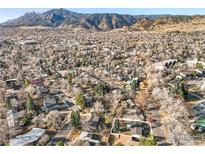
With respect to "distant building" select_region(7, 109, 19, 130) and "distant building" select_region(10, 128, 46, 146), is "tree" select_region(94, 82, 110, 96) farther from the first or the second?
"distant building" select_region(7, 109, 19, 130)

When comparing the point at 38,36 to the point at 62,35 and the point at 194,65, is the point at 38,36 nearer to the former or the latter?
the point at 62,35

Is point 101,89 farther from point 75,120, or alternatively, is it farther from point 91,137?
point 91,137

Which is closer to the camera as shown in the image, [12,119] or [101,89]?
[12,119]

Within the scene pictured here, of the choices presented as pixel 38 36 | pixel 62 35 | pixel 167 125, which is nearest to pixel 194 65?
pixel 167 125

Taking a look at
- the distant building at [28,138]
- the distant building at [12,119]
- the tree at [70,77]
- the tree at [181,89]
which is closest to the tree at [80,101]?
the tree at [70,77]

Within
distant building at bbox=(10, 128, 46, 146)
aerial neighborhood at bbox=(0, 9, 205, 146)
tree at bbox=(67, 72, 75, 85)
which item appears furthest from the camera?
tree at bbox=(67, 72, 75, 85)

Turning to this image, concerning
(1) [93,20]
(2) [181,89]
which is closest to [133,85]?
(2) [181,89]

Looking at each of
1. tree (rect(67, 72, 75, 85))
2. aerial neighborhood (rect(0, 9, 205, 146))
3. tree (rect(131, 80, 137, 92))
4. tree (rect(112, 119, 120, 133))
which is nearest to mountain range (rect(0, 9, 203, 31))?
aerial neighborhood (rect(0, 9, 205, 146))

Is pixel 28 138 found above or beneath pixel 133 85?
beneath
